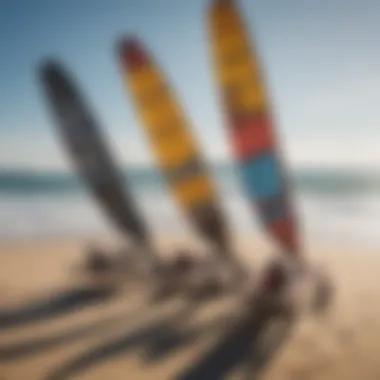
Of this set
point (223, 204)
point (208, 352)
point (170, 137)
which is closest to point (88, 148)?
point (170, 137)

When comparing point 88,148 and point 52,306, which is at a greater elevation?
point 88,148

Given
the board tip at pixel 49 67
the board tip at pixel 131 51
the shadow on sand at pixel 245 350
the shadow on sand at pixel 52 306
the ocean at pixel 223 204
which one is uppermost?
the board tip at pixel 49 67

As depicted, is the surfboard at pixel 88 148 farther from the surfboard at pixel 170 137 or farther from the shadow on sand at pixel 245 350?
the shadow on sand at pixel 245 350

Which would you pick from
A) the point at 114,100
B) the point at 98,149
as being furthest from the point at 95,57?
the point at 98,149

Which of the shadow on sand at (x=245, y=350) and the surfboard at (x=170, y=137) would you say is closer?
the shadow on sand at (x=245, y=350)

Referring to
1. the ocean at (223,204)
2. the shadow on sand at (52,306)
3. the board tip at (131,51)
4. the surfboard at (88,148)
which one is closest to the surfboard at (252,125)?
the ocean at (223,204)

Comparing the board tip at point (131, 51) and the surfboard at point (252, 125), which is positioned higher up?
the board tip at point (131, 51)

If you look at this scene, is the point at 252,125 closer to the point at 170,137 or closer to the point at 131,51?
the point at 170,137

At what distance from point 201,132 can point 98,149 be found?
0.84 feet

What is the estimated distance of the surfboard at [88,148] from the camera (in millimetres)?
1459

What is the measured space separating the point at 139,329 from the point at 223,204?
0.35 metres

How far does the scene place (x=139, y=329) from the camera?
56.4 inches

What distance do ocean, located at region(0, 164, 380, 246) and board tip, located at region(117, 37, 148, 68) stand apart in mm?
251

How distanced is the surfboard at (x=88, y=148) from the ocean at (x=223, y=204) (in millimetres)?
25
